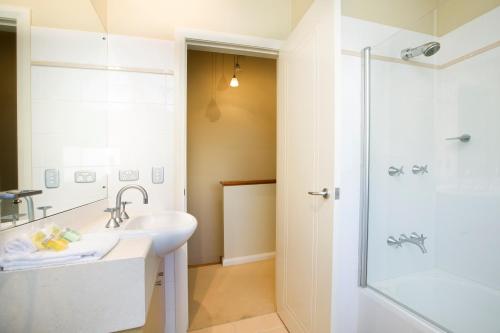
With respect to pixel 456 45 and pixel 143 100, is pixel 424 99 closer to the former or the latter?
pixel 456 45

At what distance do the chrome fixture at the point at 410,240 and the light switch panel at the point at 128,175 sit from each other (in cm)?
181

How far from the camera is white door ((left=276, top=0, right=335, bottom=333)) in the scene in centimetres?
105

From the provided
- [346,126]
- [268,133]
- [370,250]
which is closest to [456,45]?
[346,126]

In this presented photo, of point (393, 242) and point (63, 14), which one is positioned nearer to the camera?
point (63, 14)


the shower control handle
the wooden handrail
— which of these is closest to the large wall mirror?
the wooden handrail

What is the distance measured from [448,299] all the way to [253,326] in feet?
4.39

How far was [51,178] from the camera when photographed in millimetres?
900

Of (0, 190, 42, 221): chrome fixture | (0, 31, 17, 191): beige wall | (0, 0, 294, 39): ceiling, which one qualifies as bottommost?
(0, 190, 42, 221): chrome fixture

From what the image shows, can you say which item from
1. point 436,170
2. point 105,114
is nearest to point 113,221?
point 105,114

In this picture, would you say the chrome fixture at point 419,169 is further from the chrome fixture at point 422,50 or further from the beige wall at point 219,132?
the beige wall at point 219,132

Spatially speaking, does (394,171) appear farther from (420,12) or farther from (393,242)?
(420,12)

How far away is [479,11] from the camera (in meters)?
1.29

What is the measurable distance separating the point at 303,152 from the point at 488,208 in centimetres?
122

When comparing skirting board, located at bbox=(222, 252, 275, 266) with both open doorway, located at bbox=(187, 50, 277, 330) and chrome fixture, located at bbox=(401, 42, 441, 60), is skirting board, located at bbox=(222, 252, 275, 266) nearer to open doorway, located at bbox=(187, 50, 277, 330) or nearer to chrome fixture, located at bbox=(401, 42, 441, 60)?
open doorway, located at bbox=(187, 50, 277, 330)
